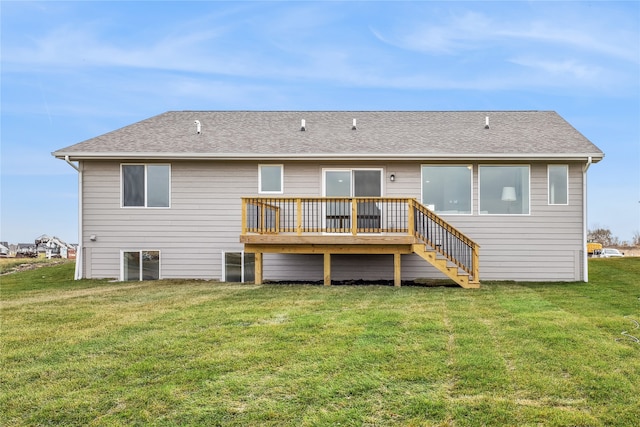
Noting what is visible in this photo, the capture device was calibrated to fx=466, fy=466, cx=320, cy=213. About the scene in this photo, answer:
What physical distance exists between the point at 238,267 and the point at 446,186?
18.7 ft

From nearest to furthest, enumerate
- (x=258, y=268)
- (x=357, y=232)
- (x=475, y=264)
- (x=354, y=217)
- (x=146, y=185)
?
(x=475, y=264)
(x=354, y=217)
(x=357, y=232)
(x=258, y=268)
(x=146, y=185)

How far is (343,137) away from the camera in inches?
498

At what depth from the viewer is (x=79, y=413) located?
333 cm

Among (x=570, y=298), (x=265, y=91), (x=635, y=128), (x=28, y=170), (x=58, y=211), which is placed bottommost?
(x=570, y=298)

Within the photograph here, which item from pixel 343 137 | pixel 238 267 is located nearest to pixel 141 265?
pixel 238 267

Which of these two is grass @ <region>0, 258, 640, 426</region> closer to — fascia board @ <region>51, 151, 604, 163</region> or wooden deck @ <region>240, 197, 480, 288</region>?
wooden deck @ <region>240, 197, 480, 288</region>

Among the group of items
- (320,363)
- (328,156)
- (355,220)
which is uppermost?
(328,156)

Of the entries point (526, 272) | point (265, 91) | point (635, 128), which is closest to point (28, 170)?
point (265, 91)

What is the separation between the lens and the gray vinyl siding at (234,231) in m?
11.7

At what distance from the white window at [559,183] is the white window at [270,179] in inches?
265

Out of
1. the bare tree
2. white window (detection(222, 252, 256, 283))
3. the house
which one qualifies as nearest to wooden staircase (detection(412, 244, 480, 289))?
the house

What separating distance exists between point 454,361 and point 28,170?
15.9 m

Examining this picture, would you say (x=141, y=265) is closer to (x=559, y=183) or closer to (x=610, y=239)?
(x=559, y=183)

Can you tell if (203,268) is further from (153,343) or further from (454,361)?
(454,361)
